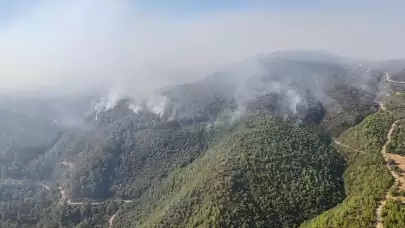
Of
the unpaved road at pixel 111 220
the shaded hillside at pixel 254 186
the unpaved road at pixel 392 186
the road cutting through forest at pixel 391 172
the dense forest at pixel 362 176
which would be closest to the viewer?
the unpaved road at pixel 392 186

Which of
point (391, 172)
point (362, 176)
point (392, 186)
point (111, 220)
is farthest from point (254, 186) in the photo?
point (111, 220)

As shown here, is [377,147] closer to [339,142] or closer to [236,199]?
[339,142]

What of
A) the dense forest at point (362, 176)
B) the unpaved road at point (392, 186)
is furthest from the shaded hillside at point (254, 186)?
the unpaved road at point (392, 186)

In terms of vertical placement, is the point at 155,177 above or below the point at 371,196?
below

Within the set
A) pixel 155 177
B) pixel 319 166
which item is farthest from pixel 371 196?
pixel 155 177

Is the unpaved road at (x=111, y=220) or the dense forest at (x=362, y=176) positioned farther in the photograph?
the unpaved road at (x=111, y=220)

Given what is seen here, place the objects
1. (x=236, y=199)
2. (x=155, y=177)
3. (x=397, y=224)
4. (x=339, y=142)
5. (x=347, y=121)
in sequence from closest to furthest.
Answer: (x=397, y=224), (x=236, y=199), (x=339, y=142), (x=347, y=121), (x=155, y=177)

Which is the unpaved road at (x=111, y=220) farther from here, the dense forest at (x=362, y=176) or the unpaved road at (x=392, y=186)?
the unpaved road at (x=392, y=186)

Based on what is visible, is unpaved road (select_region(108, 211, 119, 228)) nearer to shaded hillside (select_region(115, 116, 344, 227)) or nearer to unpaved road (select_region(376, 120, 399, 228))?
shaded hillside (select_region(115, 116, 344, 227))

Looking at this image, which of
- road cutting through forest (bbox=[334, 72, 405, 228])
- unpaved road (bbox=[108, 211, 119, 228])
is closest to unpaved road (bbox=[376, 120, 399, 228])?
road cutting through forest (bbox=[334, 72, 405, 228])

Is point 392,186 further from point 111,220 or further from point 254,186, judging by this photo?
point 111,220

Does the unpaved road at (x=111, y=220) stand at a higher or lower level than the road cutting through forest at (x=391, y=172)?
lower
